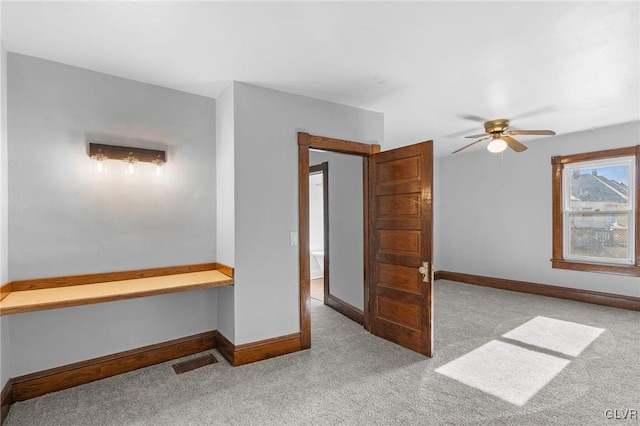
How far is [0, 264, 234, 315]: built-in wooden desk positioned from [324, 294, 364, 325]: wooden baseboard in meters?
1.82

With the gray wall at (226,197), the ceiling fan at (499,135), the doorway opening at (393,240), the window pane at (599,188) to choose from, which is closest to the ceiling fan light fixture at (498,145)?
the ceiling fan at (499,135)

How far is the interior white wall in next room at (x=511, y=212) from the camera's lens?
4.80 m

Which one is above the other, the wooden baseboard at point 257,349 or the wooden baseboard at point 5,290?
the wooden baseboard at point 5,290

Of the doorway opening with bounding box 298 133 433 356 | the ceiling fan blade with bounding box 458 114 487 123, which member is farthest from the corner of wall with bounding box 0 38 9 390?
the ceiling fan blade with bounding box 458 114 487 123

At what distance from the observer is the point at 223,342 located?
311cm

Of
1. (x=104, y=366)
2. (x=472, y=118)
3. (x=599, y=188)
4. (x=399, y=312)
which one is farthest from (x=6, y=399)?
(x=599, y=188)

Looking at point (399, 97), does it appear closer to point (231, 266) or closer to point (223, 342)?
point (231, 266)

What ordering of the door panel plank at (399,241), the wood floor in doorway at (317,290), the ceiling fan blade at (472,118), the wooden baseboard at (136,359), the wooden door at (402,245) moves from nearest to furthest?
the wooden baseboard at (136,359) → the wooden door at (402,245) → the door panel plank at (399,241) → the ceiling fan blade at (472,118) → the wood floor in doorway at (317,290)

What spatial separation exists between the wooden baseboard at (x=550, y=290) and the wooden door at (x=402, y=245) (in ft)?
11.4

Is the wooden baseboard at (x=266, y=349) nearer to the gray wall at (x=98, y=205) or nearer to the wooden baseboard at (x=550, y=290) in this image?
the gray wall at (x=98, y=205)

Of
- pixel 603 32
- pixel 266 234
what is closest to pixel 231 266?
pixel 266 234

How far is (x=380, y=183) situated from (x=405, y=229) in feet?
2.03

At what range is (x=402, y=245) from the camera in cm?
327

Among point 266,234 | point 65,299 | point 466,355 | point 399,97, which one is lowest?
point 466,355
